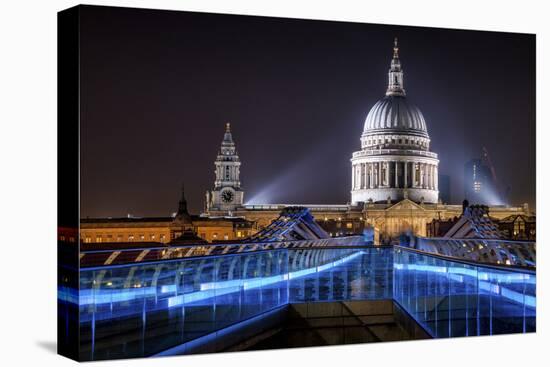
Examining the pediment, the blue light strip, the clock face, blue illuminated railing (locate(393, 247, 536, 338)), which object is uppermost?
the clock face

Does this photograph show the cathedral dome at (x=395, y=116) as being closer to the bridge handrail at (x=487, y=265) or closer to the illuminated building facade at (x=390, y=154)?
the illuminated building facade at (x=390, y=154)

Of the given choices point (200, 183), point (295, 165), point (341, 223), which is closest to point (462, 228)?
point (341, 223)

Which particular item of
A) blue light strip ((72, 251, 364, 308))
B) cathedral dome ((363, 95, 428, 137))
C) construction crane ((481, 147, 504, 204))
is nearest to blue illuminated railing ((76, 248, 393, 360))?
blue light strip ((72, 251, 364, 308))

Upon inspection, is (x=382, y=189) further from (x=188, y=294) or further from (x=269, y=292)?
(x=188, y=294)

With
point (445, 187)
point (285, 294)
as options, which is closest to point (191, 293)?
point (285, 294)

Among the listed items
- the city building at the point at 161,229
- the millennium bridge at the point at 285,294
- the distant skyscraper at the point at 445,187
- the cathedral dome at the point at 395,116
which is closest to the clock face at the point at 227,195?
the city building at the point at 161,229

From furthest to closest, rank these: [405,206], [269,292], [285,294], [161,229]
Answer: [405,206] < [285,294] < [269,292] < [161,229]

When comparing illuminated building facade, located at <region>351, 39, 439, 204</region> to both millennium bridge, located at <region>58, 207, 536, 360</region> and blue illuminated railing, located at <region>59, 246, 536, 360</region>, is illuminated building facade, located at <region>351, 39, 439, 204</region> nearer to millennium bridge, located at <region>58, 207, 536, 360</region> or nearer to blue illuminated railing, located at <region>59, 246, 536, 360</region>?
millennium bridge, located at <region>58, 207, 536, 360</region>

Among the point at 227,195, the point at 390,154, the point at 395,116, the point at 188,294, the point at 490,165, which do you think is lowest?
the point at 188,294
